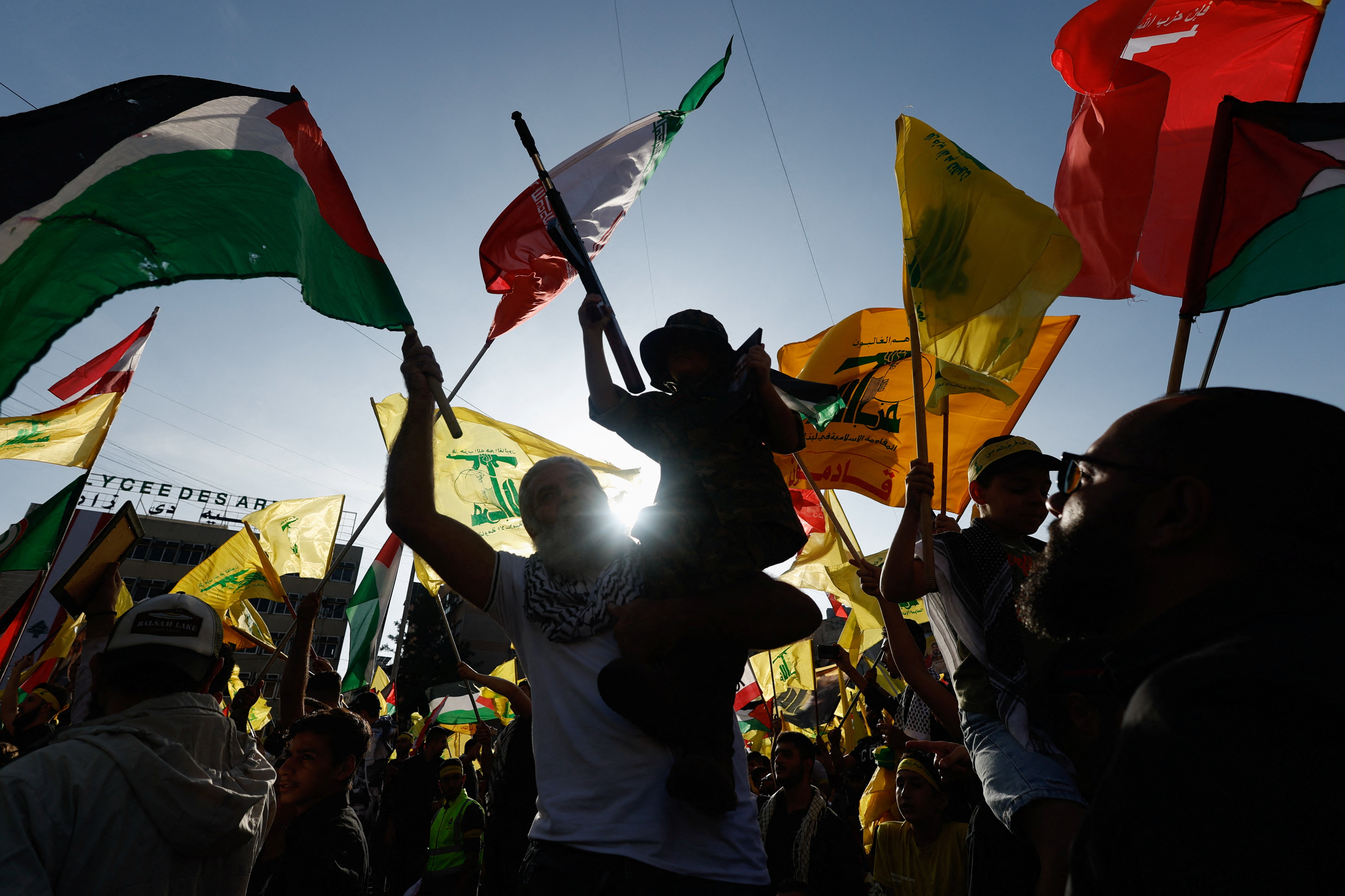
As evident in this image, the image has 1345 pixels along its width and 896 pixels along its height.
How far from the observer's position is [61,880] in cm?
175

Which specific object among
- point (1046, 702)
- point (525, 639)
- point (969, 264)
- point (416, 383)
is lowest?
point (1046, 702)

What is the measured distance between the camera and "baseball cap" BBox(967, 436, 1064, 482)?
9.29ft

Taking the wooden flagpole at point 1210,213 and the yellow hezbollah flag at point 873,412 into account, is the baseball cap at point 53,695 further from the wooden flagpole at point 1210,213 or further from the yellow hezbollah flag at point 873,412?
the wooden flagpole at point 1210,213

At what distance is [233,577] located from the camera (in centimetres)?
899

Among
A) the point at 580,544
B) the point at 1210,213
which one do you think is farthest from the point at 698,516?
the point at 1210,213

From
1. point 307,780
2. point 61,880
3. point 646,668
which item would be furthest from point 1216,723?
point 307,780

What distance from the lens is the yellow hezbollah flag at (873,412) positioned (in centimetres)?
573

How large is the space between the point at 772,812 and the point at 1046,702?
3779 mm

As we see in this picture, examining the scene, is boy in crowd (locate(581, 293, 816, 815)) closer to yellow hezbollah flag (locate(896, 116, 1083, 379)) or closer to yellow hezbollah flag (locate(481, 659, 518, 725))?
yellow hezbollah flag (locate(896, 116, 1083, 379))

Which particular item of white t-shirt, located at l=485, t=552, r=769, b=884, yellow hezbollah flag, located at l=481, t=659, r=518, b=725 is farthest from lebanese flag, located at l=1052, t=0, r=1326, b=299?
yellow hezbollah flag, located at l=481, t=659, r=518, b=725

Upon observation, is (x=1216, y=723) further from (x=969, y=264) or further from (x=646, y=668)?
(x=969, y=264)

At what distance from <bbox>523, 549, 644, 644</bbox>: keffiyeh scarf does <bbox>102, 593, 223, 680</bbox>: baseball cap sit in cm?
104

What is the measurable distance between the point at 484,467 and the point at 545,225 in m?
2.80

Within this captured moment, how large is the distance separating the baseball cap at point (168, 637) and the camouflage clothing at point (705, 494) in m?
1.44
